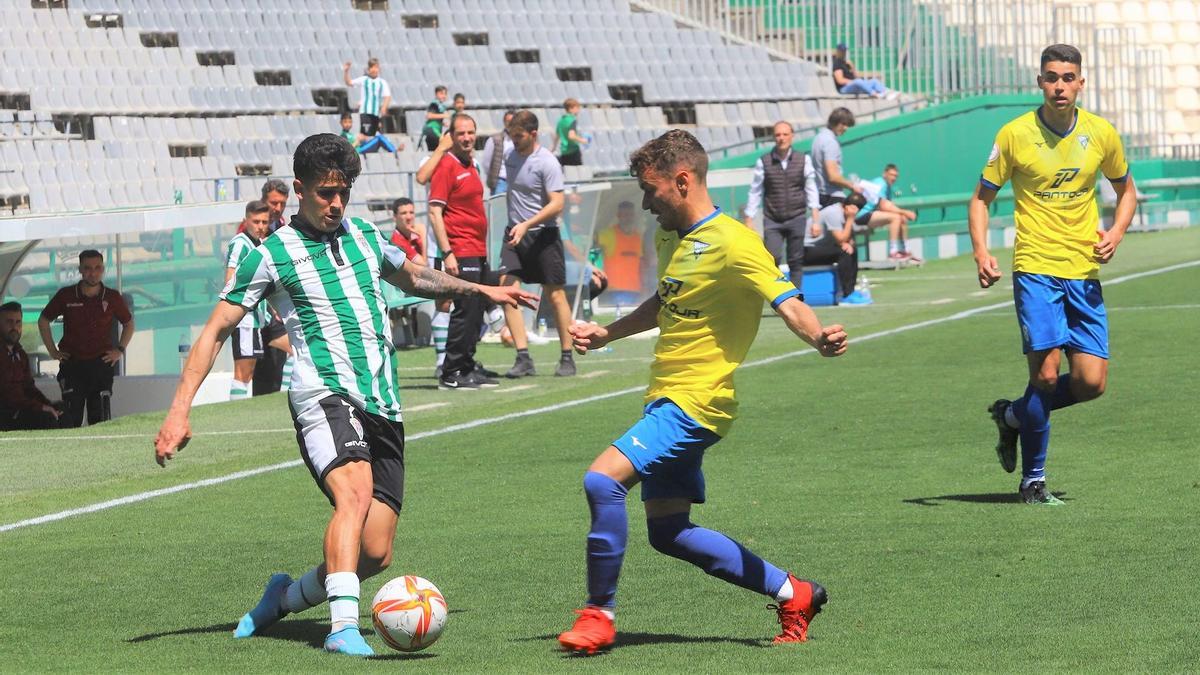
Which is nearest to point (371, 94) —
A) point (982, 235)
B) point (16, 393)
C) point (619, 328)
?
point (16, 393)

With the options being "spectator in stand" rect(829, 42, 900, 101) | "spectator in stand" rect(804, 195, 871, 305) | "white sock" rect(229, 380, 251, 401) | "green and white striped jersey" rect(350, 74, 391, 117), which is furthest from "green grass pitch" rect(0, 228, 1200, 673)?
"spectator in stand" rect(829, 42, 900, 101)

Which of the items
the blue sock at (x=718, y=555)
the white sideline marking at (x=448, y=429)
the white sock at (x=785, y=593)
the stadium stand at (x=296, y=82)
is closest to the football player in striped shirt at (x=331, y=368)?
the blue sock at (x=718, y=555)

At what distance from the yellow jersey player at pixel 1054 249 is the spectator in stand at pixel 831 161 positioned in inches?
480

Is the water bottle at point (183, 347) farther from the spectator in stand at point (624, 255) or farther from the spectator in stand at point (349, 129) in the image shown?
the spectator in stand at point (349, 129)

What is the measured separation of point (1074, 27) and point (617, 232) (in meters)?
18.6

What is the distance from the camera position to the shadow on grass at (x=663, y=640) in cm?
591

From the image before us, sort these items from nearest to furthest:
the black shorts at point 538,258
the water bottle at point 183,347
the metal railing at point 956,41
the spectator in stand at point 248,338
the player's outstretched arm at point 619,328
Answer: the player's outstretched arm at point 619,328
the spectator in stand at point 248,338
the black shorts at point 538,258
the water bottle at point 183,347
the metal railing at point 956,41

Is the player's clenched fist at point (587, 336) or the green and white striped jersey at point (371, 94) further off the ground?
the green and white striped jersey at point (371, 94)

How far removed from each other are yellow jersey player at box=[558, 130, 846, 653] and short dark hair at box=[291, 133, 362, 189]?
3.03ft

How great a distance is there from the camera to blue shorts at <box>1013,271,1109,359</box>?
8.40 meters

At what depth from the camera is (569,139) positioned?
29203mm

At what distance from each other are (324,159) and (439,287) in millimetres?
784

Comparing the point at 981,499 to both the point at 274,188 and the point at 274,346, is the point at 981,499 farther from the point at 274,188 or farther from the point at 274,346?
the point at 274,346

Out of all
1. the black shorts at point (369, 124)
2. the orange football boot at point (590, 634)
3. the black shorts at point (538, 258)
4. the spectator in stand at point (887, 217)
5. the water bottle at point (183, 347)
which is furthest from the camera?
the black shorts at point (369, 124)
